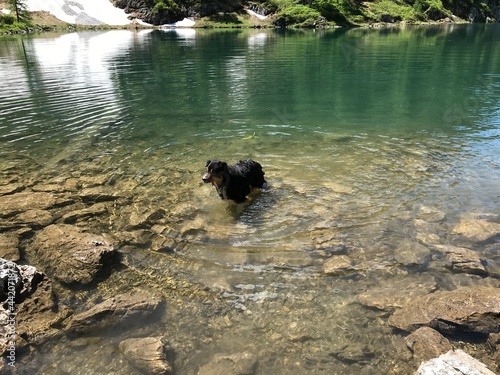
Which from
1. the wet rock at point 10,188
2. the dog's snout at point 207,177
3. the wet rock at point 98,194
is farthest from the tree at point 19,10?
the dog's snout at point 207,177

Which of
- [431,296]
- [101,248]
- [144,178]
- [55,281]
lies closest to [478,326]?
[431,296]

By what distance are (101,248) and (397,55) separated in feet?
130

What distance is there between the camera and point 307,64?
1275 inches

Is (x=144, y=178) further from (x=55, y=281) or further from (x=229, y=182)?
(x=55, y=281)

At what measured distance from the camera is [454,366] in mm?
3680

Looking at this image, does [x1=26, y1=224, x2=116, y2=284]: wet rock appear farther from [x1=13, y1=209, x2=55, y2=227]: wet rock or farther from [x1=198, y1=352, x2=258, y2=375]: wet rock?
[x1=198, y1=352, x2=258, y2=375]: wet rock

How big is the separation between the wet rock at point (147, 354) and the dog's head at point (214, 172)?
135 inches

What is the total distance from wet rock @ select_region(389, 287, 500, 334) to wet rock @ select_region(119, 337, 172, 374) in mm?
3162

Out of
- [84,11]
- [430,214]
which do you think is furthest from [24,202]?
[84,11]

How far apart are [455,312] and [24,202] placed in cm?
A: 890

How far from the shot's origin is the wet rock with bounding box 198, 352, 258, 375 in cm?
436

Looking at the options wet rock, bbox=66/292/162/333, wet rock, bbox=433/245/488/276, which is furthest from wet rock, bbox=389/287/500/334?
wet rock, bbox=66/292/162/333

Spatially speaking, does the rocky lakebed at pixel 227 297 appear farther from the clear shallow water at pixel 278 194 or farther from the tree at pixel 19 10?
the tree at pixel 19 10

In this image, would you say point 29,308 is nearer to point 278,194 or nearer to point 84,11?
point 278,194
